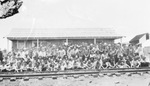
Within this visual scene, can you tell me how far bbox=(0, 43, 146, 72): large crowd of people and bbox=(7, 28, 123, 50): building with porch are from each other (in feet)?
18.4

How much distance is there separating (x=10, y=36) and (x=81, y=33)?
739cm

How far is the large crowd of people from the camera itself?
43.2 ft

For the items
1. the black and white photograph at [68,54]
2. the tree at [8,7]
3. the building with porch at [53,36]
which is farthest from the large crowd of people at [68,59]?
A: the tree at [8,7]

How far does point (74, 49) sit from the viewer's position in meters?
14.0

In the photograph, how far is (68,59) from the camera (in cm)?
1367

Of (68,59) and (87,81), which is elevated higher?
(68,59)

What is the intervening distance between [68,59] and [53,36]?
663 centimetres

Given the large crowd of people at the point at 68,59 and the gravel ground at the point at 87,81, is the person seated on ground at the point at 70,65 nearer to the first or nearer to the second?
the large crowd of people at the point at 68,59

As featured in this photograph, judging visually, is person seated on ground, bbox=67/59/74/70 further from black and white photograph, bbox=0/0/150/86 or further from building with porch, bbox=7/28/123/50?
building with porch, bbox=7/28/123/50

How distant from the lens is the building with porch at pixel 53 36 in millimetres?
19766

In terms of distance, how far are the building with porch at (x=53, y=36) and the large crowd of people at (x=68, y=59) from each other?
5603 millimetres

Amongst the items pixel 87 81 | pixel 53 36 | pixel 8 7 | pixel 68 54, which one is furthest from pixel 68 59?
pixel 8 7

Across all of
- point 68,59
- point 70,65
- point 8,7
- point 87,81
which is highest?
point 8,7

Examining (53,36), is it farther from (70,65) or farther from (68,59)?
(70,65)
